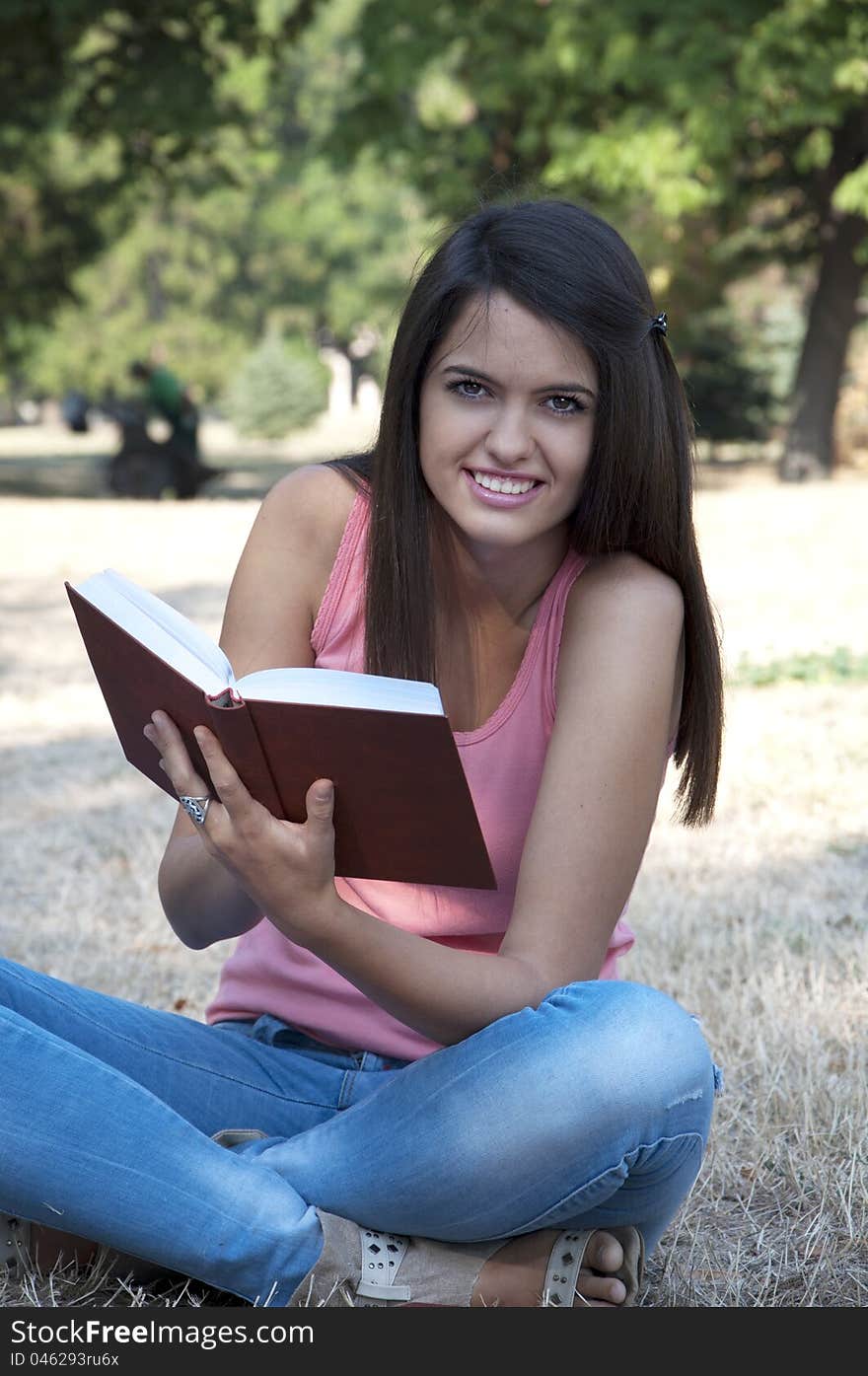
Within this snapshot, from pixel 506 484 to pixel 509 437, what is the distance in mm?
64

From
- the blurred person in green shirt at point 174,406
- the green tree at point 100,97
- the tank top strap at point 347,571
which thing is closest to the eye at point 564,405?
the tank top strap at point 347,571

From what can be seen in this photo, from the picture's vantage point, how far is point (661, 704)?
78.3 inches

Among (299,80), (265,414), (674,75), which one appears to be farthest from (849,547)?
(299,80)

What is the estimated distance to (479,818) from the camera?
6.80ft

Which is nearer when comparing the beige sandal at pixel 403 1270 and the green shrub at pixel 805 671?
the beige sandal at pixel 403 1270

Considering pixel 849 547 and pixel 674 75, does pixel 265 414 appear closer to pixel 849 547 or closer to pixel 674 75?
pixel 674 75

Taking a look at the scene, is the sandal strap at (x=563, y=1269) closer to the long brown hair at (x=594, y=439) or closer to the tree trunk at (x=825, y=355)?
the long brown hair at (x=594, y=439)

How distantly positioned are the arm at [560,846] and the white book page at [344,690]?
99mm

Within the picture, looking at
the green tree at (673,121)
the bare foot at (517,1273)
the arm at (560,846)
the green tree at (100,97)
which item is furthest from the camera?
the green tree at (100,97)

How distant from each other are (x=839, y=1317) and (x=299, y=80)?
156 feet

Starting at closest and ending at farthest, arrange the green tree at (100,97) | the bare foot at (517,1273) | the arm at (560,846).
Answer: the arm at (560,846), the bare foot at (517,1273), the green tree at (100,97)

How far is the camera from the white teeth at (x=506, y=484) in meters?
1.96

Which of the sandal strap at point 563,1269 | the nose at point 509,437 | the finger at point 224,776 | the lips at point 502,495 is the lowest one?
the sandal strap at point 563,1269

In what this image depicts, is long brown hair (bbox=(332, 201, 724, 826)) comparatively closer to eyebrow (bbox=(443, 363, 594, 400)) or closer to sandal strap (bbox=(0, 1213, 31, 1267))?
eyebrow (bbox=(443, 363, 594, 400))
